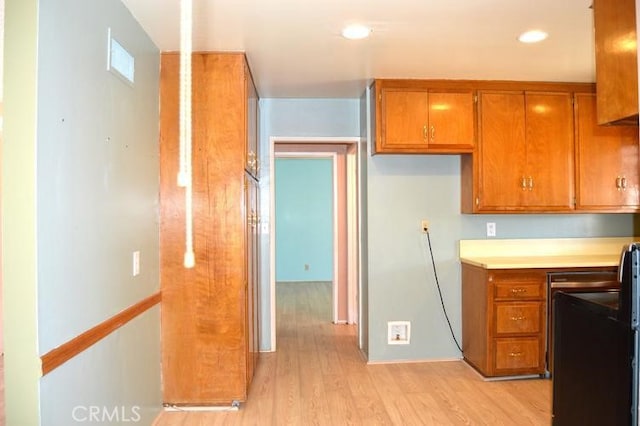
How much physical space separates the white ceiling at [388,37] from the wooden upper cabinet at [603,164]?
0.34 metres

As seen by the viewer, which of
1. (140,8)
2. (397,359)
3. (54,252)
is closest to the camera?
(54,252)

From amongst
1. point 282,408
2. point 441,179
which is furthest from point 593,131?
point 282,408

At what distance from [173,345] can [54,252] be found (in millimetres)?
1306

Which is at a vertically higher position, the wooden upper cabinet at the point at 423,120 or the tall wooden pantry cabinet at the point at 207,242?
the wooden upper cabinet at the point at 423,120

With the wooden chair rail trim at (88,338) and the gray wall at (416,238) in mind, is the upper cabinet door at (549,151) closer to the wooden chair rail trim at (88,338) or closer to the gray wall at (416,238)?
the gray wall at (416,238)

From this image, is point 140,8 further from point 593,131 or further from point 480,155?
point 593,131

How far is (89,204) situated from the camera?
163 cm

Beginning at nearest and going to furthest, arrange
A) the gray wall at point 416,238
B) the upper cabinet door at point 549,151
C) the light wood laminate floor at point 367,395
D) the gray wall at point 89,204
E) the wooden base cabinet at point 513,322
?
the gray wall at point 89,204 → the light wood laminate floor at point 367,395 → the wooden base cabinet at point 513,322 → the upper cabinet door at point 549,151 → the gray wall at point 416,238

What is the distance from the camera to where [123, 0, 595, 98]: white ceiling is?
6.70 ft

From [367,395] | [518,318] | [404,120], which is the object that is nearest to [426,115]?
[404,120]

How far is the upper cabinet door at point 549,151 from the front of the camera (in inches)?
125

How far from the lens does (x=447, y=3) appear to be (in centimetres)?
201

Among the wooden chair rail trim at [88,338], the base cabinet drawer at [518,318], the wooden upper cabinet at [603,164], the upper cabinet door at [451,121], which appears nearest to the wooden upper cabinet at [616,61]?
the upper cabinet door at [451,121]

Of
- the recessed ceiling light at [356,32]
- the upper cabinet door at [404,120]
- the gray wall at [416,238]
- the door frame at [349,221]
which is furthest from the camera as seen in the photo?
the door frame at [349,221]
